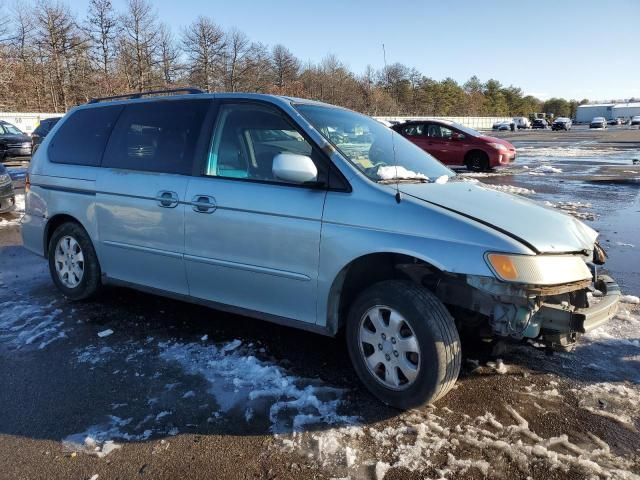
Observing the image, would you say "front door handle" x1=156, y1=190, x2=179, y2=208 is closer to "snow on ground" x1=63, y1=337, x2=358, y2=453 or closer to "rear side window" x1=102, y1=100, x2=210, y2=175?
"rear side window" x1=102, y1=100, x2=210, y2=175

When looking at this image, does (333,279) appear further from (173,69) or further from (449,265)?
(173,69)

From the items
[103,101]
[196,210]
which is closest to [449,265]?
[196,210]

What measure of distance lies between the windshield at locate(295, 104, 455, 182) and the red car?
507 inches

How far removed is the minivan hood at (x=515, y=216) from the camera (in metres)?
2.89

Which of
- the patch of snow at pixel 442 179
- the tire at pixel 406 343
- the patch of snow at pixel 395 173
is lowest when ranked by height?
the tire at pixel 406 343

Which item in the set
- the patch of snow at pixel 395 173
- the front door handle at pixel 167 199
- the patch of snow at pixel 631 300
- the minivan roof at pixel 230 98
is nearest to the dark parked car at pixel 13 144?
the minivan roof at pixel 230 98

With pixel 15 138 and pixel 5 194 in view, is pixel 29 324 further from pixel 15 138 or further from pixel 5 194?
pixel 15 138

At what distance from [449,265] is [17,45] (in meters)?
51.3

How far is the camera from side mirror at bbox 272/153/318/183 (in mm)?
3217

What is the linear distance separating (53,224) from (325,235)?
123 inches

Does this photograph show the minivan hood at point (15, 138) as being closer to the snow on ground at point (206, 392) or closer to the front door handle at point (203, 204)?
the snow on ground at point (206, 392)

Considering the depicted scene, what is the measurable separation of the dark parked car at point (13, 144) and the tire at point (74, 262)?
55.6ft

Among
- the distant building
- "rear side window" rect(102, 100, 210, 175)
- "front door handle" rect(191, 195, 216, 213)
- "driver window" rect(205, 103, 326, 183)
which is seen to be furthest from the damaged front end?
the distant building

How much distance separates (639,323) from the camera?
436 cm
